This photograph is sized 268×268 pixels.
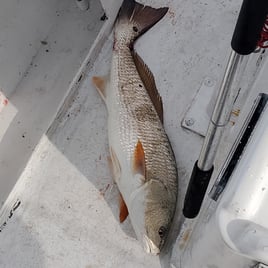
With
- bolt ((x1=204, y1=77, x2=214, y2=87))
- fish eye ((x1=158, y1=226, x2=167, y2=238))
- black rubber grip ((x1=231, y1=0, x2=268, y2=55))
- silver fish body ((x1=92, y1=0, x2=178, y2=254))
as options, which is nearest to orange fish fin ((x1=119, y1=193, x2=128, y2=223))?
silver fish body ((x1=92, y1=0, x2=178, y2=254))

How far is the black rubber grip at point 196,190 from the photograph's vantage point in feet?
3.57

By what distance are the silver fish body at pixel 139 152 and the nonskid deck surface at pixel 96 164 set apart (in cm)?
6

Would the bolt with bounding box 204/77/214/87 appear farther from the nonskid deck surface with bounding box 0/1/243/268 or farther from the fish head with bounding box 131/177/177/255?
the fish head with bounding box 131/177/177/255

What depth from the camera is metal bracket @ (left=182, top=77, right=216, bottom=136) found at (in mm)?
1607

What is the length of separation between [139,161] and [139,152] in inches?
1.2

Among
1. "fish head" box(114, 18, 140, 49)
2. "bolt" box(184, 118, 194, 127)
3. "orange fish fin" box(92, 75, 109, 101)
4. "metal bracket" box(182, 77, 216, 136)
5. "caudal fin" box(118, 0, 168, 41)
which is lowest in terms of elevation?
"orange fish fin" box(92, 75, 109, 101)

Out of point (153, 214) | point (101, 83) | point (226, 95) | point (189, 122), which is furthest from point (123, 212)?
point (226, 95)

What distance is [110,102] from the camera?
1679 mm

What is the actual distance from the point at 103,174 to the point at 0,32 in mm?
806

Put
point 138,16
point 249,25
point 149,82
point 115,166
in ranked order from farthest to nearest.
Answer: point 138,16 < point 149,82 < point 115,166 < point 249,25

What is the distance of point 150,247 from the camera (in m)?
1.43

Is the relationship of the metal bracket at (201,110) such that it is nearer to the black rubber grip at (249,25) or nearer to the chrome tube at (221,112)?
the chrome tube at (221,112)

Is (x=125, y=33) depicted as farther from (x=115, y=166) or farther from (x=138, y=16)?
(x=115, y=166)

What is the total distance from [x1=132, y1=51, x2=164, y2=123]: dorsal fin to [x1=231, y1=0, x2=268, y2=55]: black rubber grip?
90 cm
